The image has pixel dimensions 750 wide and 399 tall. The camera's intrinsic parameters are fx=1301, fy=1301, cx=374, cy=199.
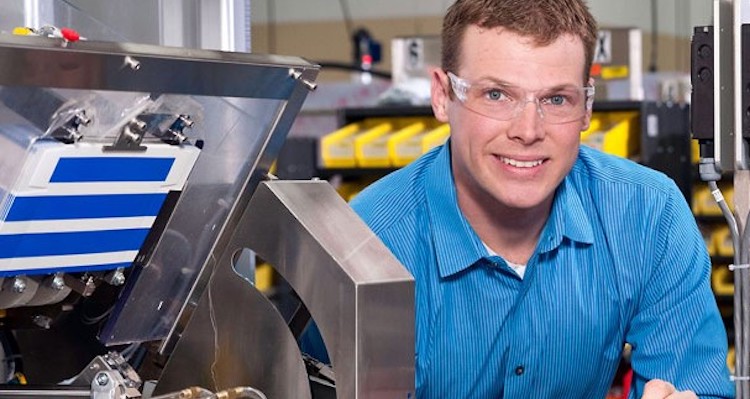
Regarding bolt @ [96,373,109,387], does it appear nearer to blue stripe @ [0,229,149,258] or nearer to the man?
blue stripe @ [0,229,149,258]

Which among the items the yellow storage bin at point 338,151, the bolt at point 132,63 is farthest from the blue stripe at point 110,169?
the yellow storage bin at point 338,151

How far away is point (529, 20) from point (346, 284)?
548 mm

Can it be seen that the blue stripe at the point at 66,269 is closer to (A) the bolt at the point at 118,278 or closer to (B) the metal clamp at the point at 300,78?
(A) the bolt at the point at 118,278

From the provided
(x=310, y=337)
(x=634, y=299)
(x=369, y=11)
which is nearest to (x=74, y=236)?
(x=310, y=337)

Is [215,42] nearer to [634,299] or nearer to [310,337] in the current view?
[310,337]

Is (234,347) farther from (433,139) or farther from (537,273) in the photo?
(433,139)

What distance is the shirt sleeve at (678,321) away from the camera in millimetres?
1822

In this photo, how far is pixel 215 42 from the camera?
1.76 m

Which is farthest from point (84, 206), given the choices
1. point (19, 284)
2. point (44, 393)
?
point (44, 393)

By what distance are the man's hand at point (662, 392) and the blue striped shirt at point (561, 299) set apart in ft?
0.46

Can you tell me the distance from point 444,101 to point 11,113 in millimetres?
760

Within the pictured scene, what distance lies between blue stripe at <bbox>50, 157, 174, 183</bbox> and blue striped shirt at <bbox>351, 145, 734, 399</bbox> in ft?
1.64

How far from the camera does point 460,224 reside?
73.7 inches

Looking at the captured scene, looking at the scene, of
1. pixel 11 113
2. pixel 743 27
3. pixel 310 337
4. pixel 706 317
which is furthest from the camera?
pixel 706 317
